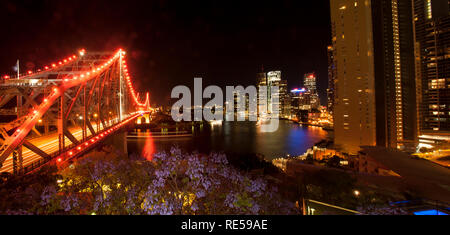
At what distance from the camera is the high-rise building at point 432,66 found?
21.6 metres

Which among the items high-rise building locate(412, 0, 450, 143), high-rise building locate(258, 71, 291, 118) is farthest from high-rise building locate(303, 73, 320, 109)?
high-rise building locate(412, 0, 450, 143)

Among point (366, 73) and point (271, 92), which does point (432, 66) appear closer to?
point (366, 73)

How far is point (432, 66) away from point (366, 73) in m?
8.80

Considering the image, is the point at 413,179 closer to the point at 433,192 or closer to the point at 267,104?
the point at 433,192

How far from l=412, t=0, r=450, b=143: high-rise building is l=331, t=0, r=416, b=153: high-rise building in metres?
2.78

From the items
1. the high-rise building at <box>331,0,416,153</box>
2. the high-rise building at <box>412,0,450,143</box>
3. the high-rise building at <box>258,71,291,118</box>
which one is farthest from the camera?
the high-rise building at <box>258,71,291,118</box>

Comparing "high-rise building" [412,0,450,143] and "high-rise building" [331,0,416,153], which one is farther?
"high-rise building" [412,0,450,143]

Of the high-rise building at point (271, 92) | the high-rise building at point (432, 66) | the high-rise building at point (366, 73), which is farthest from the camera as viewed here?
the high-rise building at point (271, 92)

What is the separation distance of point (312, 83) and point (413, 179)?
3583 inches

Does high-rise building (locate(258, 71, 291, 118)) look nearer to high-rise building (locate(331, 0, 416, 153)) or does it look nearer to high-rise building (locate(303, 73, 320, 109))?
high-rise building (locate(303, 73, 320, 109))

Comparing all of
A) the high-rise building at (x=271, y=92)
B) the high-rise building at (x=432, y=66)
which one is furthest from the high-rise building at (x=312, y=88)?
the high-rise building at (x=432, y=66)

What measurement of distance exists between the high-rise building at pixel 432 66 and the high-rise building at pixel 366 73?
2.78 m

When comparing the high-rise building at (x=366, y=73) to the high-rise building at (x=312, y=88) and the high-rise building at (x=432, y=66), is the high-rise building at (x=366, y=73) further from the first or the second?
the high-rise building at (x=312, y=88)

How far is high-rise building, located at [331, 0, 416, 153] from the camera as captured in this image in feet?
64.4
